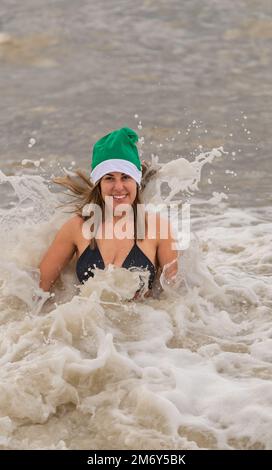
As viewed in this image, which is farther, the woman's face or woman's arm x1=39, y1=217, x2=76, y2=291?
woman's arm x1=39, y1=217, x2=76, y2=291

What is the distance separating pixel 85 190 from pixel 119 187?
35cm

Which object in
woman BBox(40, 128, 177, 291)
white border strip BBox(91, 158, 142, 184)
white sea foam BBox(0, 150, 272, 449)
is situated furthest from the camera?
woman BBox(40, 128, 177, 291)

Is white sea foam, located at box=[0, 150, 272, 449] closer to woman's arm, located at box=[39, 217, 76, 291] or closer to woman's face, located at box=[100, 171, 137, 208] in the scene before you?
woman's arm, located at box=[39, 217, 76, 291]

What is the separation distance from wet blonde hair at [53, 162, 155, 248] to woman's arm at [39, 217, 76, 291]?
13 centimetres

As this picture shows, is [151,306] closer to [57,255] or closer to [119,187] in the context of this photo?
[57,255]

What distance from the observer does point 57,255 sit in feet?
17.5

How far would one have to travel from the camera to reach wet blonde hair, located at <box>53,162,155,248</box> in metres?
5.30

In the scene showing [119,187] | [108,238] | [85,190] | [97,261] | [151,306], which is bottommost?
[151,306]

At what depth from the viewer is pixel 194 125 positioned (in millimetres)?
10133

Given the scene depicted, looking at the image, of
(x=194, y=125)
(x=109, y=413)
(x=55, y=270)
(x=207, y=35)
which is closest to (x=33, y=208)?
(x=55, y=270)

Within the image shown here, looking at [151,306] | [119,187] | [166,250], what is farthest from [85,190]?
[151,306]

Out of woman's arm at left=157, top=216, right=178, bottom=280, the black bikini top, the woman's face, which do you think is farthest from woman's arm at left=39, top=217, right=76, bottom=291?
woman's arm at left=157, top=216, right=178, bottom=280

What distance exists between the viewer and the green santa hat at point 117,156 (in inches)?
200
